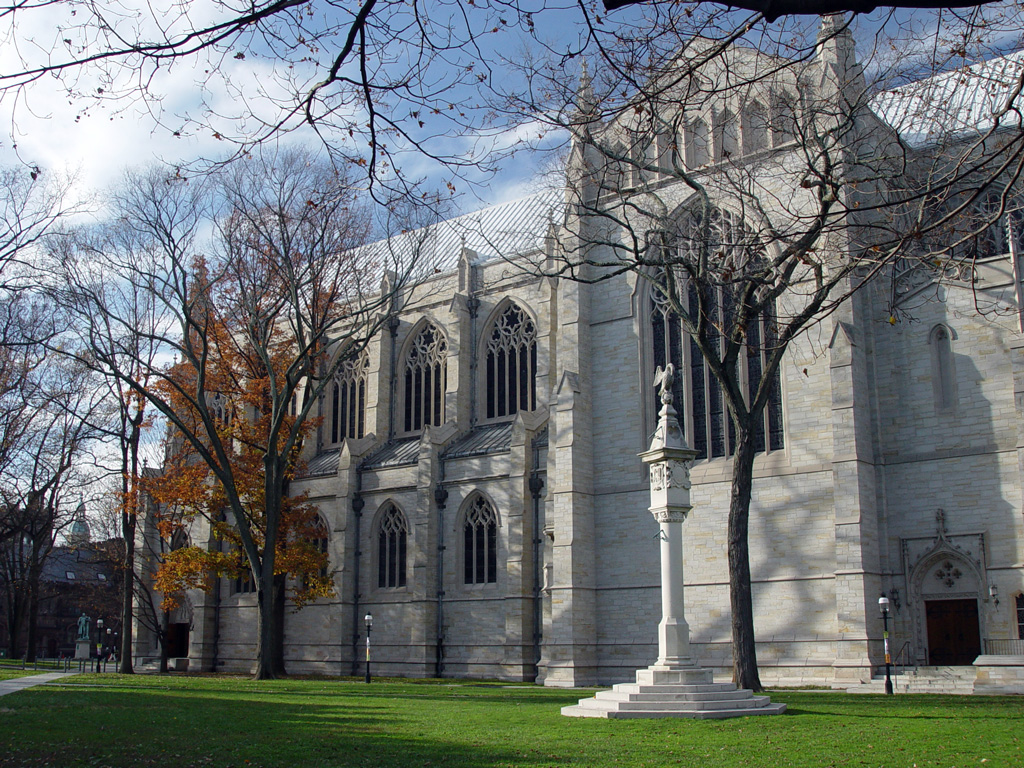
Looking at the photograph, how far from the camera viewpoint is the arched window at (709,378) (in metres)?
27.6

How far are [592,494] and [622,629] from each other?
4121mm

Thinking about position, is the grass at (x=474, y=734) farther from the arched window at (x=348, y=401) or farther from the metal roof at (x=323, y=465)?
the arched window at (x=348, y=401)

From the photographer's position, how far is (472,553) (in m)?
35.0

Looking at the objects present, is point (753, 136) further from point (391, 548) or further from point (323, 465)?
point (323, 465)

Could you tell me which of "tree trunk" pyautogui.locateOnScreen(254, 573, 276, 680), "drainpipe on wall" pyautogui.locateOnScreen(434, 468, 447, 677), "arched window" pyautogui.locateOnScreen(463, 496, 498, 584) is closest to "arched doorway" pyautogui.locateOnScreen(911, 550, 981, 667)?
"arched window" pyautogui.locateOnScreen(463, 496, 498, 584)

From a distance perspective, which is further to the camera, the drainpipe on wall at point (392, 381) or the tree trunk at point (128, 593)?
the drainpipe on wall at point (392, 381)

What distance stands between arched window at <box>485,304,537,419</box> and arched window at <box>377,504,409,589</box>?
5.38 meters

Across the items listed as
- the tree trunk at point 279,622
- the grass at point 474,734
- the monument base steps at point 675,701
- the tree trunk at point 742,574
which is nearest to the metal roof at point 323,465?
the tree trunk at point 279,622

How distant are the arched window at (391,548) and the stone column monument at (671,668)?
21.3 meters

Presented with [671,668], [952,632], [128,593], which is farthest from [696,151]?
[128,593]

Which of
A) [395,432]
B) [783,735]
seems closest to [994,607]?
[783,735]

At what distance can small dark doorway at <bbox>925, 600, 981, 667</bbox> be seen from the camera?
2417 cm

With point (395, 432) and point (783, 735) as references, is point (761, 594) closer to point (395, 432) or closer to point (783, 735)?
point (783, 735)

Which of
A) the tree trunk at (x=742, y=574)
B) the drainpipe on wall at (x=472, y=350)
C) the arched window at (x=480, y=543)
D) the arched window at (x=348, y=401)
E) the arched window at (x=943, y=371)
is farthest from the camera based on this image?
the arched window at (x=348, y=401)
